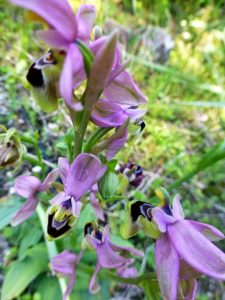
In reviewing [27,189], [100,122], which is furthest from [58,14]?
[27,189]

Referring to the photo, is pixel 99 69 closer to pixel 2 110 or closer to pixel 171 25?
pixel 2 110

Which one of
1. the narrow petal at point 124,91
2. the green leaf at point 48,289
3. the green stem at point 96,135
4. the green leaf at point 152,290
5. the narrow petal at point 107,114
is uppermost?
the narrow petal at point 124,91

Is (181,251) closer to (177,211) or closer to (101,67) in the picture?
(177,211)

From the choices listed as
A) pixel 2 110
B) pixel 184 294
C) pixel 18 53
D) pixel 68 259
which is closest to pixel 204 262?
pixel 184 294

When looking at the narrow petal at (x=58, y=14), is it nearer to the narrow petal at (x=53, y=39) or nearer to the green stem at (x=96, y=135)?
the narrow petal at (x=53, y=39)

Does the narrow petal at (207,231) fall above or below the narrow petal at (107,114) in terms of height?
below

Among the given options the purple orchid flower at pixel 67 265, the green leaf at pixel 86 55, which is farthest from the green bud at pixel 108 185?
the purple orchid flower at pixel 67 265
